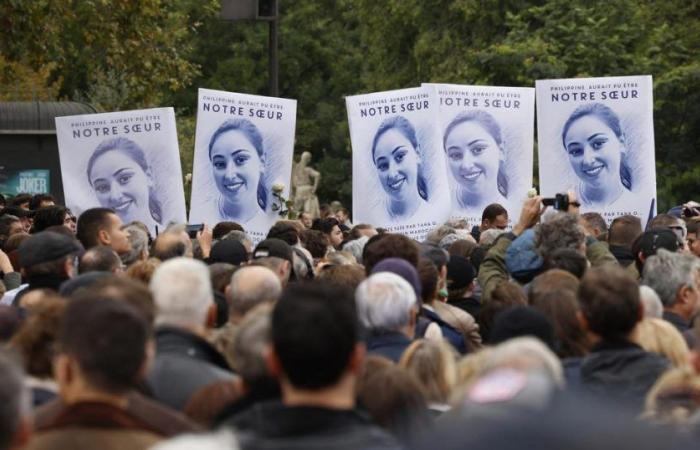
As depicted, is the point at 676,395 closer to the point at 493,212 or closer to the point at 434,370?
the point at 434,370

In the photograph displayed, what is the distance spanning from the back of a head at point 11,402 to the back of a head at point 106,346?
0.64 meters

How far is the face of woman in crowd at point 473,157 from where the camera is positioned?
13.6 m

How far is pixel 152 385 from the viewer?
5.17 metres

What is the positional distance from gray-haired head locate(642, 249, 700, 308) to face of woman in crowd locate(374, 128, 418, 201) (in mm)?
5679

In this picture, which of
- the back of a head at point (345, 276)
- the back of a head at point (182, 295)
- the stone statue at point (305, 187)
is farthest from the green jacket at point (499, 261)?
the stone statue at point (305, 187)

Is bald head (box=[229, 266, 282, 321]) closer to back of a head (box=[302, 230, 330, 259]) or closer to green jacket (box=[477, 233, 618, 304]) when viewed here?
green jacket (box=[477, 233, 618, 304])

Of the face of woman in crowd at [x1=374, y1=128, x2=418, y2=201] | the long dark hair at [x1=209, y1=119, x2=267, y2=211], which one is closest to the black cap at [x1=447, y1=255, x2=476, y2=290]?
the face of woman in crowd at [x1=374, y1=128, x2=418, y2=201]

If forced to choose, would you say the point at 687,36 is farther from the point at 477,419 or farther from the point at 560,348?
the point at 477,419

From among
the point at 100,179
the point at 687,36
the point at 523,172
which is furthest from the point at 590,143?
the point at 687,36

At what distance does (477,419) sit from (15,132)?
926 inches

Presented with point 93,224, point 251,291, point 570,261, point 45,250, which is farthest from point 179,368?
point 93,224

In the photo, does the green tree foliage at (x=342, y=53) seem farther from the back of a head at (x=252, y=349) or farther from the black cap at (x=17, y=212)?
the back of a head at (x=252, y=349)

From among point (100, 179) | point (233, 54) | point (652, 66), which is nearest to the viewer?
point (100, 179)

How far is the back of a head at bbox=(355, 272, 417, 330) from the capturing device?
6.25 metres
